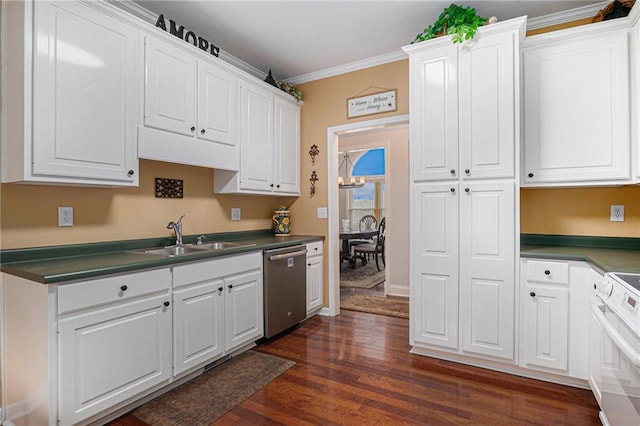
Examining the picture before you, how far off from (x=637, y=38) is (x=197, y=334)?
352 centimetres

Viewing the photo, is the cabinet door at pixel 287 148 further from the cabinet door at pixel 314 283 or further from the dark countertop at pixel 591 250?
the dark countertop at pixel 591 250

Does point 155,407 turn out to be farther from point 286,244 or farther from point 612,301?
point 612,301

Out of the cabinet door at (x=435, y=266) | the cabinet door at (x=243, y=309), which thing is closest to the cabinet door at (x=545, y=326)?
the cabinet door at (x=435, y=266)

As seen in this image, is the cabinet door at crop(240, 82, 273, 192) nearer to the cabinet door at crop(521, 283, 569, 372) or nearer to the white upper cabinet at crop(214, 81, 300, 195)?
the white upper cabinet at crop(214, 81, 300, 195)

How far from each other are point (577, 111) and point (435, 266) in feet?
4.95

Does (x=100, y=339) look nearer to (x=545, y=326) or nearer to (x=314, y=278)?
(x=314, y=278)

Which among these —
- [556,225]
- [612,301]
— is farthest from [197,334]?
[556,225]

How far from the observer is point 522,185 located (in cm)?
255

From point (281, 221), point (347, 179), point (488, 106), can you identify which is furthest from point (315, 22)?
point (347, 179)

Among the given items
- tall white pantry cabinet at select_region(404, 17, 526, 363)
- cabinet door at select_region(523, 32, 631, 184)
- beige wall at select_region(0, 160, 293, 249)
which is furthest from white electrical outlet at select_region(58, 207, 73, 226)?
cabinet door at select_region(523, 32, 631, 184)

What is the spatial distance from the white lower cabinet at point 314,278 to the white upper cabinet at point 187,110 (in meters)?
1.24

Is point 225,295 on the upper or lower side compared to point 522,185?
lower

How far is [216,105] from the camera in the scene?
2.83m

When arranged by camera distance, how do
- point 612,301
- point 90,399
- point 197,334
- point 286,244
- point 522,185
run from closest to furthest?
point 612,301
point 90,399
point 197,334
point 522,185
point 286,244
